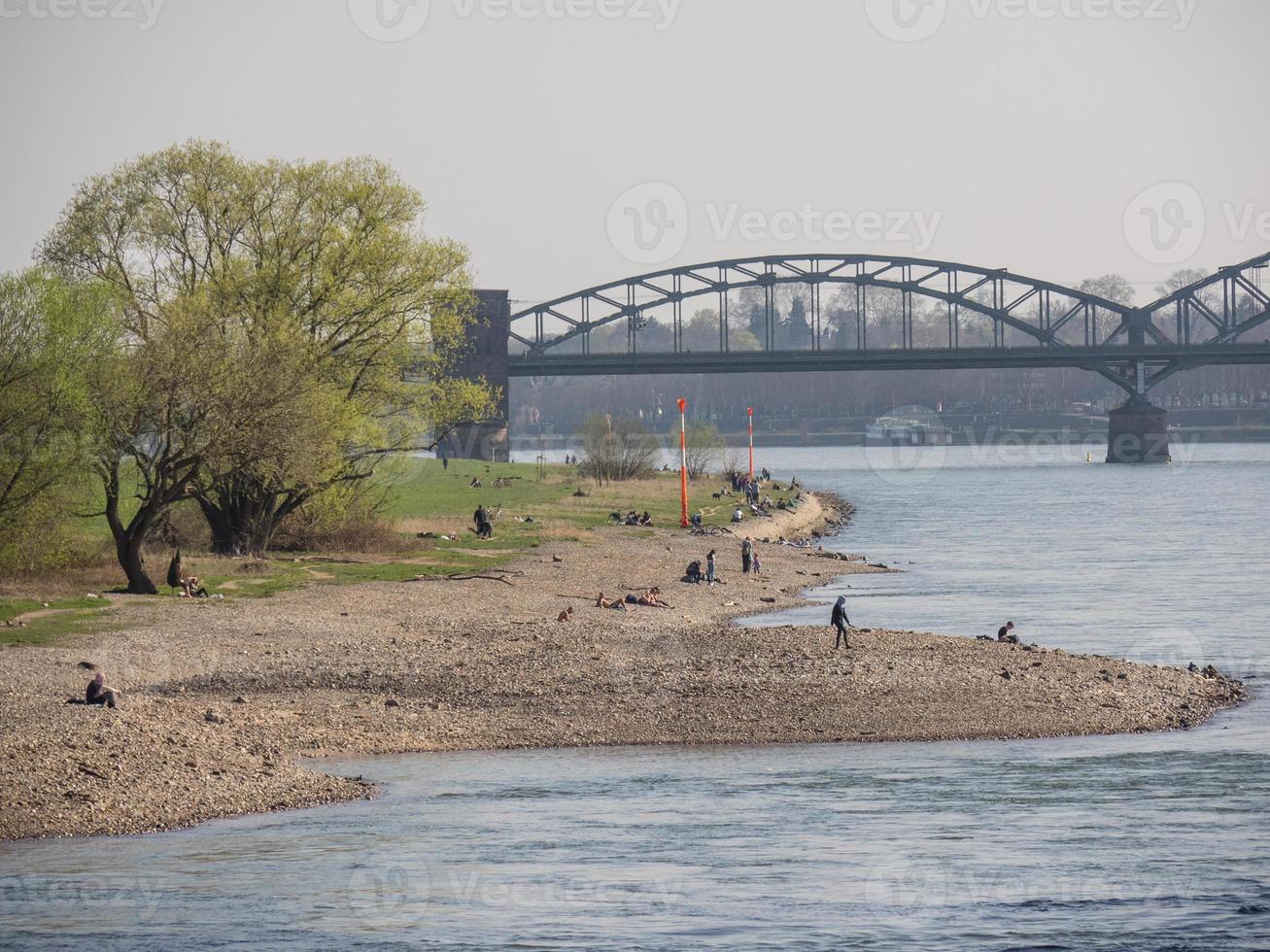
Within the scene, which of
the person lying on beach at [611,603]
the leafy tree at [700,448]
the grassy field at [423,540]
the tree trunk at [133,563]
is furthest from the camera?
the leafy tree at [700,448]

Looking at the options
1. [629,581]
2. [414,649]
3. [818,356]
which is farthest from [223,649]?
[818,356]

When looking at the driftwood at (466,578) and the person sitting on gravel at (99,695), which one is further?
the driftwood at (466,578)

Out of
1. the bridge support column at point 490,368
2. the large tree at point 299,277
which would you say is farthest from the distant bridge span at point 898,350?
the large tree at point 299,277

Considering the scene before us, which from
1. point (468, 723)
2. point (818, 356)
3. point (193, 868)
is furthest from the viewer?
point (818, 356)

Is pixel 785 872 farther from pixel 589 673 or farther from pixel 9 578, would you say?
pixel 9 578

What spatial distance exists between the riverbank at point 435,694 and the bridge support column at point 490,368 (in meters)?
106

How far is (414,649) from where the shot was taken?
1410 inches

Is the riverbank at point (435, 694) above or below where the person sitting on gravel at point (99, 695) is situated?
below

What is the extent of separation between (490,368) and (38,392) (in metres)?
112

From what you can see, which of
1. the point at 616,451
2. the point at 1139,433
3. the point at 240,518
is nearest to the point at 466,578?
the point at 240,518

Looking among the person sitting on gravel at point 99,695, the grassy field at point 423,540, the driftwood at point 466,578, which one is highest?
the grassy field at point 423,540

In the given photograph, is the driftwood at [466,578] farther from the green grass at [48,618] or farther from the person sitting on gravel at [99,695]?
the person sitting on gravel at [99,695]

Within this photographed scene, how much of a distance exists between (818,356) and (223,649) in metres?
119

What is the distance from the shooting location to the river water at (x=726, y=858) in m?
19.7
